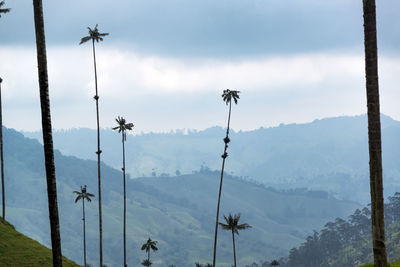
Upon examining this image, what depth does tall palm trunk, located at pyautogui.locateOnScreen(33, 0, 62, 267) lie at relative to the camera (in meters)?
24.8

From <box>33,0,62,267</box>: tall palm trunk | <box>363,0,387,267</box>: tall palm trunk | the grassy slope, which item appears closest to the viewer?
<box>363,0,387,267</box>: tall palm trunk

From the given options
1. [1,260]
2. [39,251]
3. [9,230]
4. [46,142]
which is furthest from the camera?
[9,230]

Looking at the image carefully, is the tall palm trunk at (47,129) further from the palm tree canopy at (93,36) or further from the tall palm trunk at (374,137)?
the palm tree canopy at (93,36)

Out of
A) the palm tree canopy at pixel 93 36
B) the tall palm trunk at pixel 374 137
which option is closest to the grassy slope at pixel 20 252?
the palm tree canopy at pixel 93 36

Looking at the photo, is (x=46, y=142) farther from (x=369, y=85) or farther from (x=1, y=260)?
(x=1, y=260)

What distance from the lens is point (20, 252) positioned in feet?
280

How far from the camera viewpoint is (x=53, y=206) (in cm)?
2508

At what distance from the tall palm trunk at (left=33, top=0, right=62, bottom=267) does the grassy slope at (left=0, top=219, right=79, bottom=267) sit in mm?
59652

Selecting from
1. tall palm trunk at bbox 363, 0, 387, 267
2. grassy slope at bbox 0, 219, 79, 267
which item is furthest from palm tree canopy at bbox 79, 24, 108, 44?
tall palm trunk at bbox 363, 0, 387, 267

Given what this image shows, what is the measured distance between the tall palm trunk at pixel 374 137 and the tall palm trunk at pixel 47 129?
14343 mm

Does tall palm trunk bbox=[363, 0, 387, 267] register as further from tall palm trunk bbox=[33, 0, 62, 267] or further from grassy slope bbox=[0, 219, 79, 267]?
grassy slope bbox=[0, 219, 79, 267]

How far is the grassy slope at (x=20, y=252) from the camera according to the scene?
8181 cm

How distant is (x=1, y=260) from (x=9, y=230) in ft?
47.9

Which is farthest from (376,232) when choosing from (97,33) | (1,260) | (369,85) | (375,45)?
(97,33)
